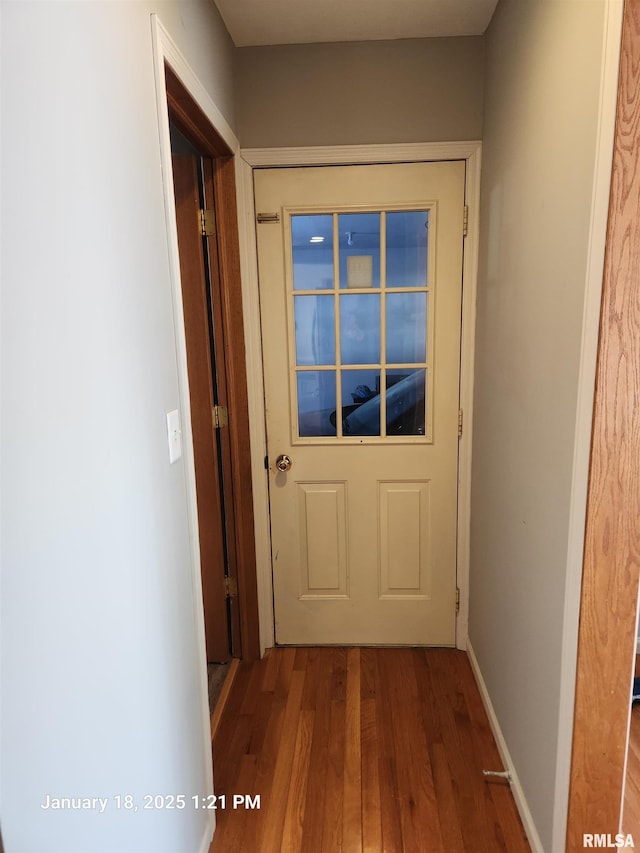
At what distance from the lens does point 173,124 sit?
1.58m

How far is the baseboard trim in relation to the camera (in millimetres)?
1886

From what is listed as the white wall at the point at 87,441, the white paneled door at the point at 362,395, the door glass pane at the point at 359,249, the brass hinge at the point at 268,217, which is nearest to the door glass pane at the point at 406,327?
the white paneled door at the point at 362,395

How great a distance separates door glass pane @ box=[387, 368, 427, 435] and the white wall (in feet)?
3.63

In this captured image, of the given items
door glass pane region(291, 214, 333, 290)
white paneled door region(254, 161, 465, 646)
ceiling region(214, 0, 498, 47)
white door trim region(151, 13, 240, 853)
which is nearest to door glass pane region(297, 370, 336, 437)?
white paneled door region(254, 161, 465, 646)

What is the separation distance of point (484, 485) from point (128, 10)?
5.66 feet

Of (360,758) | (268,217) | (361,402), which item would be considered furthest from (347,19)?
(360,758)

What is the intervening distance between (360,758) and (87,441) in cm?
151

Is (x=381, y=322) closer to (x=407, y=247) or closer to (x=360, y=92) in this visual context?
(x=407, y=247)

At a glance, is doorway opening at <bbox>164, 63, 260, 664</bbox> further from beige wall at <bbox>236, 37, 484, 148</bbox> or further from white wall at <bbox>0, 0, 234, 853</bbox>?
white wall at <bbox>0, 0, 234, 853</bbox>

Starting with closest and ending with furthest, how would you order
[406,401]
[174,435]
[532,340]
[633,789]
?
[174,435] < [532,340] < [633,789] < [406,401]

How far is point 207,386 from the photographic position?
201 cm

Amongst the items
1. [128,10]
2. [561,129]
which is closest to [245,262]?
[128,10]

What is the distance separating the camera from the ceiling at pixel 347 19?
1.64m

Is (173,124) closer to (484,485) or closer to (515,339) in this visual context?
(515,339)
